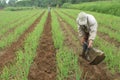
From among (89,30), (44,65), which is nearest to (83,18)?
(89,30)

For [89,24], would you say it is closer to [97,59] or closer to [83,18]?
[83,18]

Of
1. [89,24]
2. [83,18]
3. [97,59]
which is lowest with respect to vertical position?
[97,59]

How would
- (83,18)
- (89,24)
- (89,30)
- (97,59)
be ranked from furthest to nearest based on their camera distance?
(89,30)
(89,24)
(83,18)
(97,59)

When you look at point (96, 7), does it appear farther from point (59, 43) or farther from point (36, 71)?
point (36, 71)

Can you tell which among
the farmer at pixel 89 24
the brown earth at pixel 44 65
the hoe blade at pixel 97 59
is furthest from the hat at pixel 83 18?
the brown earth at pixel 44 65

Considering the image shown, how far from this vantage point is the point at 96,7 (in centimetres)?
2495

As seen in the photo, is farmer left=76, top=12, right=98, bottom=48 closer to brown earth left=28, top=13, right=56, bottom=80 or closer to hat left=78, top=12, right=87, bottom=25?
hat left=78, top=12, right=87, bottom=25

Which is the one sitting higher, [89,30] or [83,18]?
[83,18]

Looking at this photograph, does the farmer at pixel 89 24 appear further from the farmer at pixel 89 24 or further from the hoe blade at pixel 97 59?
the hoe blade at pixel 97 59

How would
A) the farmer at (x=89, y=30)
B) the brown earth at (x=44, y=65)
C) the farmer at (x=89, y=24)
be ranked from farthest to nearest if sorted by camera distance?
the farmer at (x=89, y=24) < the farmer at (x=89, y=30) < the brown earth at (x=44, y=65)

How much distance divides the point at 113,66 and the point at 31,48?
2.65 m

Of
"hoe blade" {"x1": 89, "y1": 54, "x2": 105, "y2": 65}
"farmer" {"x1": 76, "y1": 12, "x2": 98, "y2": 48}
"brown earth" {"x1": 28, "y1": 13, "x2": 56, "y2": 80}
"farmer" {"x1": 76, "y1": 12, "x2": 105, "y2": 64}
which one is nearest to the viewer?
"brown earth" {"x1": 28, "y1": 13, "x2": 56, "y2": 80}

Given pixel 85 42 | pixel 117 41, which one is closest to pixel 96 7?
pixel 117 41

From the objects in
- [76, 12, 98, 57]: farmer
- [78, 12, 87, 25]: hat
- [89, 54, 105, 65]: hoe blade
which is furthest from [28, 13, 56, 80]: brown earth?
[78, 12, 87, 25]: hat
